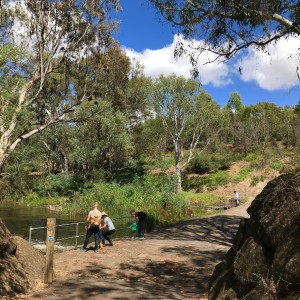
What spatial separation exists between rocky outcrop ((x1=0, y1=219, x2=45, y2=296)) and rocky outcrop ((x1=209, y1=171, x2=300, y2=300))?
3.96 metres

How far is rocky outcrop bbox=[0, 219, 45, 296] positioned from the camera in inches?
305

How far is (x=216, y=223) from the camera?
19.3m

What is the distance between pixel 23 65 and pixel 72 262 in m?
13.5

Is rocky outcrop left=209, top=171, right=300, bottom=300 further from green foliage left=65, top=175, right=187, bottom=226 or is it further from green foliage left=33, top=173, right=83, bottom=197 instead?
green foliage left=33, top=173, right=83, bottom=197

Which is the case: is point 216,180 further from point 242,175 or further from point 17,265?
point 17,265

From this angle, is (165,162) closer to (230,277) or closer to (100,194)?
(100,194)

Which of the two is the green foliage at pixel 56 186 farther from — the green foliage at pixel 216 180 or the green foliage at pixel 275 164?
the green foliage at pixel 275 164

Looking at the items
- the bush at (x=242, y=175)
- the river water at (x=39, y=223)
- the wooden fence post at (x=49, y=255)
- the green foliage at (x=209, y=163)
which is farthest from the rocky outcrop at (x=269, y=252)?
the green foliage at (x=209, y=163)

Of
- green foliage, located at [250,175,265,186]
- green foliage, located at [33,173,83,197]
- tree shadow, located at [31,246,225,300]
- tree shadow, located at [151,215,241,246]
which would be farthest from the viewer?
green foliage, located at [250,175,265,186]

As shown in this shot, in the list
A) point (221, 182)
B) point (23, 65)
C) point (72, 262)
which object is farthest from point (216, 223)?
point (221, 182)

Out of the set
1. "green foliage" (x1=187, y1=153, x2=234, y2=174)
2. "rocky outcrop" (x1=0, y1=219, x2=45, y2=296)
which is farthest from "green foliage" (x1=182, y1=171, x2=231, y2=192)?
"rocky outcrop" (x1=0, y1=219, x2=45, y2=296)

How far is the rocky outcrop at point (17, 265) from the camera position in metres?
7.75

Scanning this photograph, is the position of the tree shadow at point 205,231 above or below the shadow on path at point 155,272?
above

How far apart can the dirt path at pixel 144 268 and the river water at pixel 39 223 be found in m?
3.57
